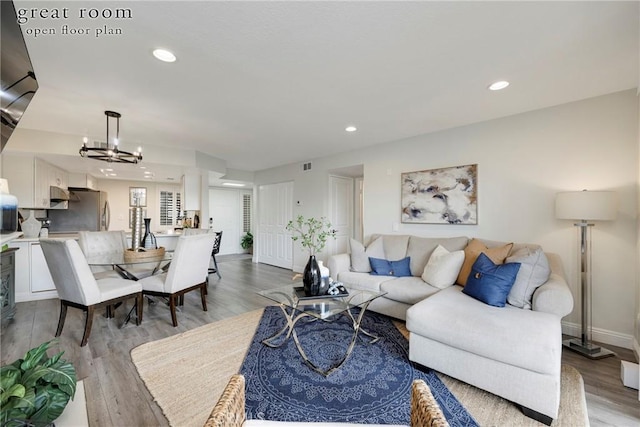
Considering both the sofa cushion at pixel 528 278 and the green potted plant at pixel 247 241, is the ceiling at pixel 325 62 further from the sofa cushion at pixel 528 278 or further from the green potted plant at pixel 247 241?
the green potted plant at pixel 247 241

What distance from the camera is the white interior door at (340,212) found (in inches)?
213

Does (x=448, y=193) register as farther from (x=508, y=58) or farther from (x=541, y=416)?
(x=541, y=416)

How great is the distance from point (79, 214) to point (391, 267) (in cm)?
690

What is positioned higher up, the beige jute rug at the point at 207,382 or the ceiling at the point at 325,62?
the ceiling at the point at 325,62

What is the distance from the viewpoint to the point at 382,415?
167 cm

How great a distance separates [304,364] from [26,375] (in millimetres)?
1768

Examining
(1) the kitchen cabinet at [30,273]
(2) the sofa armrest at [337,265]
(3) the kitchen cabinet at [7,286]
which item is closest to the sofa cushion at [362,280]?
(2) the sofa armrest at [337,265]

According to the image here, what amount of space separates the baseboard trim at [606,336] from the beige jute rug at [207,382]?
33.4 inches

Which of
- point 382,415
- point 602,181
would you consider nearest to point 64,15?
point 382,415

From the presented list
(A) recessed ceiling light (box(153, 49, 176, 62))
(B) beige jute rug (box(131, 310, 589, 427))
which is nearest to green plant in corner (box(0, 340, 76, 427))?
(B) beige jute rug (box(131, 310, 589, 427))

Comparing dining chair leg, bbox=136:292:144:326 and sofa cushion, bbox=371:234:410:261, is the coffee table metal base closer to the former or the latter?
sofa cushion, bbox=371:234:410:261

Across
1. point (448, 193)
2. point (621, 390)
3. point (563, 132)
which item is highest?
point (563, 132)

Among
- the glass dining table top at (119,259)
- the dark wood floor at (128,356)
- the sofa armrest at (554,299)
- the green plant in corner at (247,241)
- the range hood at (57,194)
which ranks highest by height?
the range hood at (57,194)

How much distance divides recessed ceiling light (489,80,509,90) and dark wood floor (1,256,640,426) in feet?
8.34
